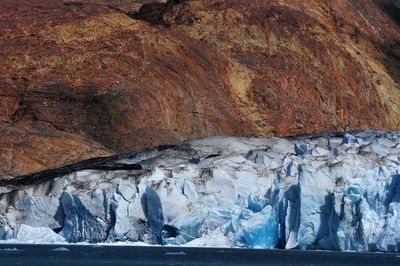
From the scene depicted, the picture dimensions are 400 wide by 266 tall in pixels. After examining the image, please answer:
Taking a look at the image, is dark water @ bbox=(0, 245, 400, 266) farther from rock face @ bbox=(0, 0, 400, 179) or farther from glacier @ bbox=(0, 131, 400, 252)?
rock face @ bbox=(0, 0, 400, 179)

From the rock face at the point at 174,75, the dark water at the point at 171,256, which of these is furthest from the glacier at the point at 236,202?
the rock face at the point at 174,75

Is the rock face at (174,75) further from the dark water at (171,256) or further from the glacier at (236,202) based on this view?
the dark water at (171,256)

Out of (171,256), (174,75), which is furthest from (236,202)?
(174,75)

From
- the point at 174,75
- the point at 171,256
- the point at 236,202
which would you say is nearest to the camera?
the point at 171,256

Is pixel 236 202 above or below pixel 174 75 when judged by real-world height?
below

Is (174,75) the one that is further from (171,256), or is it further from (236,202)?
(171,256)

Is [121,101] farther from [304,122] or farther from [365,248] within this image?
[365,248]

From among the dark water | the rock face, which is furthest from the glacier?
the rock face

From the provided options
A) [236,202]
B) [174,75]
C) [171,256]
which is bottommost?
[171,256]
